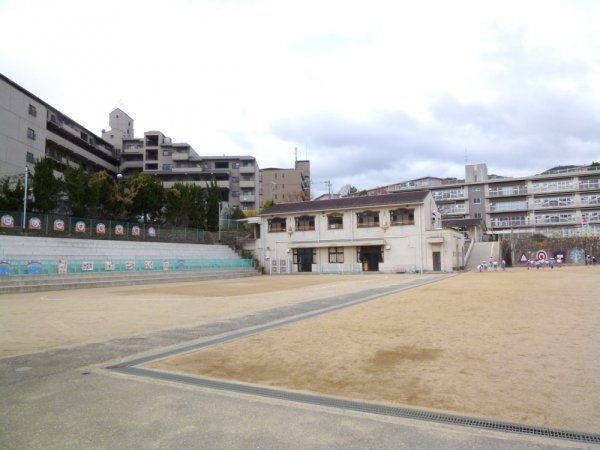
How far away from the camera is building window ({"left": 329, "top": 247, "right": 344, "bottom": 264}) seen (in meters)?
43.1

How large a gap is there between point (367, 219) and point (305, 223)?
22.2ft

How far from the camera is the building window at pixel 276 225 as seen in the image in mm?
46219

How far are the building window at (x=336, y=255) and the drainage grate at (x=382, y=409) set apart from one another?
38053 mm

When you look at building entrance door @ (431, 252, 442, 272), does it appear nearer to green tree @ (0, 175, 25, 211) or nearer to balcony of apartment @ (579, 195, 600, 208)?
green tree @ (0, 175, 25, 211)

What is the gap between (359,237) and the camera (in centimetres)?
4194

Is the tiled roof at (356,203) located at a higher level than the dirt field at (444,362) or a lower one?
higher

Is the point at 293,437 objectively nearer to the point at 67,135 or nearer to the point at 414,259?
the point at 414,259

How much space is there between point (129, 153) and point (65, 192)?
110ft

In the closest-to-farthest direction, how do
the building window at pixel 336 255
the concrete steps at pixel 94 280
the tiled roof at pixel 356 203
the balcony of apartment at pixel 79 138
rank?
the concrete steps at pixel 94 280
the tiled roof at pixel 356 203
the building window at pixel 336 255
the balcony of apartment at pixel 79 138

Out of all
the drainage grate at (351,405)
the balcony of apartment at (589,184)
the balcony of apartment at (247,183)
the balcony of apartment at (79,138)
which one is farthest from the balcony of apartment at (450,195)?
the drainage grate at (351,405)

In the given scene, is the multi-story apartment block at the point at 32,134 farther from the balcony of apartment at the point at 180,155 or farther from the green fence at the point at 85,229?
the green fence at the point at 85,229

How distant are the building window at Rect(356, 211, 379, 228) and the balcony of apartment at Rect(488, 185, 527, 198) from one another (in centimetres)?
3292

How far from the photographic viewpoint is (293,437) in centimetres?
350

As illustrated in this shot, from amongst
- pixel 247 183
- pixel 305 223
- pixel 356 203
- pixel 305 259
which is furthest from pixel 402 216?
pixel 247 183
